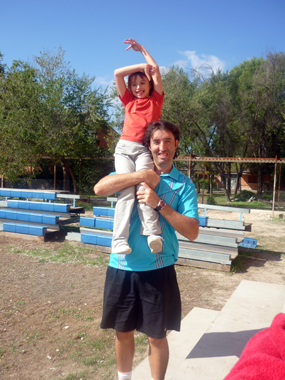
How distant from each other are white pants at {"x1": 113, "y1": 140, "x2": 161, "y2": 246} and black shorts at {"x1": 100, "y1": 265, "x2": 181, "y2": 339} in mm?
231

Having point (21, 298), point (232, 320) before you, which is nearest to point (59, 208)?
point (21, 298)

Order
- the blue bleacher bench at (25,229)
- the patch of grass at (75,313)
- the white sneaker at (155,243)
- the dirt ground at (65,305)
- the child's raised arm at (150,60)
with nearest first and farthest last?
the white sneaker at (155,243), the child's raised arm at (150,60), the dirt ground at (65,305), the patch of grass at (75,313), the blue bleacher bench at (25,229)

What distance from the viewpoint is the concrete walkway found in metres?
2.23

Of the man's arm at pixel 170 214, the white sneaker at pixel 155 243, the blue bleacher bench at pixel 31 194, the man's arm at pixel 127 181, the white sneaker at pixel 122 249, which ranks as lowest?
the blue bleacher bench at pixel 31 194

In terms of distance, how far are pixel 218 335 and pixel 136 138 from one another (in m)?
2.00

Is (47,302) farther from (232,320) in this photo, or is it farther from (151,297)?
(151,297)

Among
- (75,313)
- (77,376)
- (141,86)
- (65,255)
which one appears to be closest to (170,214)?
(141,86)

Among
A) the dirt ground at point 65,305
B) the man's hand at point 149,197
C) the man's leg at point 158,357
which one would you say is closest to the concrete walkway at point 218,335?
the dirt ground at point 65,305

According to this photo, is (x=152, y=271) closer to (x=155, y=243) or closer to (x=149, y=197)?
(x=155, y=243)

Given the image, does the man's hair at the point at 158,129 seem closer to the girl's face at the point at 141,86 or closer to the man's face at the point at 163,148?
the man's face at the point at 163,148

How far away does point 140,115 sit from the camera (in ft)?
7.03

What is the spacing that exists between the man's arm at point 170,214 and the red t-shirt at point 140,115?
0.54m

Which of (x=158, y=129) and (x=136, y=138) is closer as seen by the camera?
(x=158, y=129)

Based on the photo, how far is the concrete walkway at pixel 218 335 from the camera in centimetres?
223
